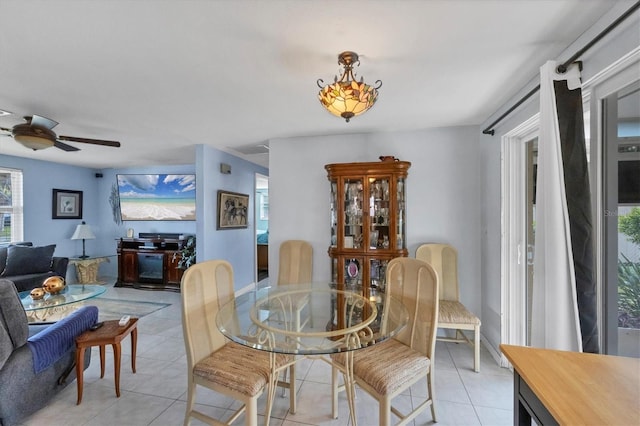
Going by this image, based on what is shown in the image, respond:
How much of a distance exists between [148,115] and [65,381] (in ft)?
7.51

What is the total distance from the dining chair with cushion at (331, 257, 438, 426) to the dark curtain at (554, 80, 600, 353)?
68 centimetres

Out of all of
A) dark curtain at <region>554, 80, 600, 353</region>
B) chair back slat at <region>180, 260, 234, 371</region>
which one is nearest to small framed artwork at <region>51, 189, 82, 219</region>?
chair back slat at <region>180, 260, 234, 371</region>

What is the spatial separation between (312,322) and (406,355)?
0.64 metres

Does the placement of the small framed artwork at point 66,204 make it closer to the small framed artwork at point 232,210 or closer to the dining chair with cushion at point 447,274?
the small framed artwork at point 232,210

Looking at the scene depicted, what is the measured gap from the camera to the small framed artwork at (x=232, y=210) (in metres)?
4.16

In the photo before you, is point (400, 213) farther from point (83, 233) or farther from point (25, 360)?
point (83, 233)

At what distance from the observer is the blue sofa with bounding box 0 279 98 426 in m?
1.65

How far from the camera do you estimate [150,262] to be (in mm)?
5191

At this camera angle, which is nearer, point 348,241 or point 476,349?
point 476,349

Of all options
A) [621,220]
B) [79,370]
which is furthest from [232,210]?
[621,220]

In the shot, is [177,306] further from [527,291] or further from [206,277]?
[527,291]

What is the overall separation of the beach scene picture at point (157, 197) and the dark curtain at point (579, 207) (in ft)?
17.5

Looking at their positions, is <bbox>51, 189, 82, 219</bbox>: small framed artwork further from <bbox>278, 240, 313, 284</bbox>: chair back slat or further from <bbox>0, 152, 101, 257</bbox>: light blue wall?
<bbox>278, 240, 313, 284</bbox>: chair back slat

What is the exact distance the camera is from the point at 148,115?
2.74 metres
